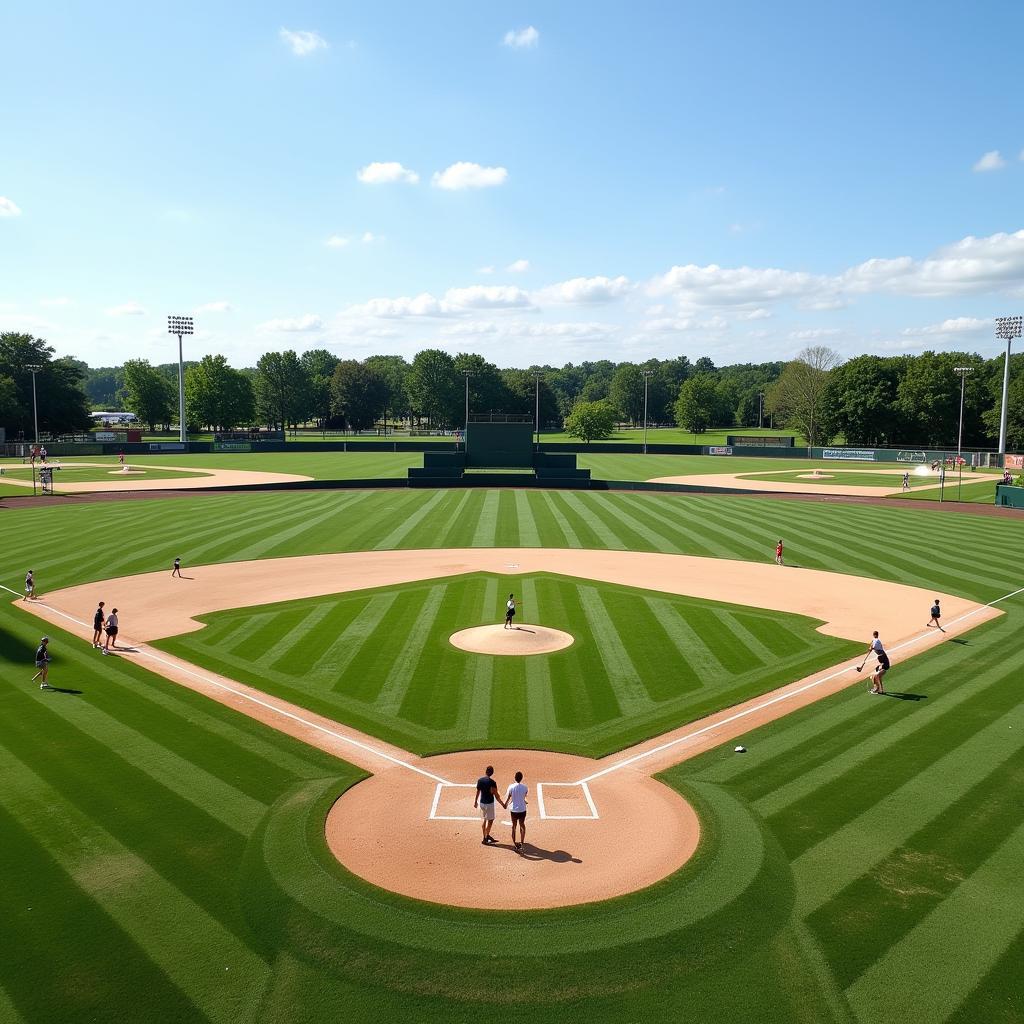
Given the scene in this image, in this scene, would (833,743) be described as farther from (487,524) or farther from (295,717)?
(487,524)

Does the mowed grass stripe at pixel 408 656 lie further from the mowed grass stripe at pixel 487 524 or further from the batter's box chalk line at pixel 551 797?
the mowed grass stripe at pixel 487 524

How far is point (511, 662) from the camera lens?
24.0 metres

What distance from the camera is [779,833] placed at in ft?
47.8

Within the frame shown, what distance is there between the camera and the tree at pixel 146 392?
159 meters

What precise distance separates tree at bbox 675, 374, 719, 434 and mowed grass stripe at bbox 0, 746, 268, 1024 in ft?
556

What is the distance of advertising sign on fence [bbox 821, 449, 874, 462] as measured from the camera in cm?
12079

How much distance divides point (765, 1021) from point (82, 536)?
46.9 metres

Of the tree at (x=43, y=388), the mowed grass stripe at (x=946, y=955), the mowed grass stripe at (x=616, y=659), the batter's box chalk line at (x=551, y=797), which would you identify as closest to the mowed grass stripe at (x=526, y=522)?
the mowed grass stripe at (x=616, y=659)

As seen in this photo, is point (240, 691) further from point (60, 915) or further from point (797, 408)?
point (797, 408)

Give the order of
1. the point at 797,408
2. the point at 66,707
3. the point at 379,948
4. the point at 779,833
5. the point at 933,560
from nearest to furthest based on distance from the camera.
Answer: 1. the point at 379,948
2. the point at 779,833
3. the point at 66,707
4. the point at 933,560
5. the point at 797,408

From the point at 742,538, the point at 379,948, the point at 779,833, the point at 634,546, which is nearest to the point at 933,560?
the point at 742,538

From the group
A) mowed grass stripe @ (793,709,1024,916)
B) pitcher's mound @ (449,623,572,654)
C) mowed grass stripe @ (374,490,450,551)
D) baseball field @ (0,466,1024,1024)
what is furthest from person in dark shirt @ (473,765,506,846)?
mowed grass stripe @ (374,490,450,551)

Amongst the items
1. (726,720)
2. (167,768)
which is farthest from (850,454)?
(167,768)

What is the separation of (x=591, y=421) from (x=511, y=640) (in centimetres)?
12234
